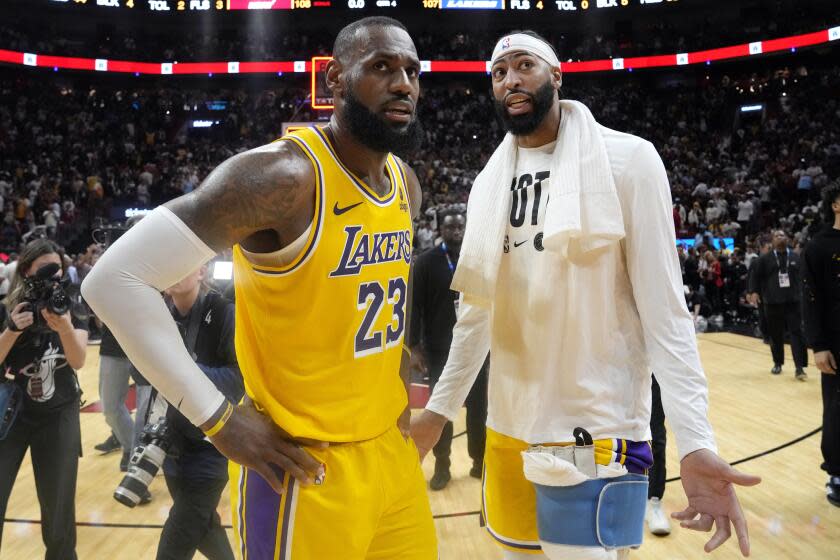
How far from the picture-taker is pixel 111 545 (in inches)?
159

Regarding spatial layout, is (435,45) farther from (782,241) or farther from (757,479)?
(757,479)

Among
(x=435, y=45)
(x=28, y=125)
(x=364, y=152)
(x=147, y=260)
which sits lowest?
(x=147, y=260)

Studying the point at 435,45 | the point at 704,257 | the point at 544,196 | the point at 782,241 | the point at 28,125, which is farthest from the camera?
the point at 435,45

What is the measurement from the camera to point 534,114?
86.2 inches

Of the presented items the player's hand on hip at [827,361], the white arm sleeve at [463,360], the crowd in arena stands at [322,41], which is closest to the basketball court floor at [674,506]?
the player's hand on hip at [827,361]

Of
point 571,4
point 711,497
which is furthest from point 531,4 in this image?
point 711,497

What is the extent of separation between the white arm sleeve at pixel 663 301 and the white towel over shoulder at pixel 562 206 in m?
0.07

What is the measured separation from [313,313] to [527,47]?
48.6 inches

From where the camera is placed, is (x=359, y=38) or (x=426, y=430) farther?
(x=426, y=430)

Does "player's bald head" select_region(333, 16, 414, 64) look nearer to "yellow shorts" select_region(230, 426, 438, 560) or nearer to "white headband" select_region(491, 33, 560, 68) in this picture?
"white headband" select_region(491, 33, 560, 68)

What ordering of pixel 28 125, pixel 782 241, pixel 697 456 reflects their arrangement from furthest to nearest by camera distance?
pixel 28 125, pixel 782 241, pixel 697 456

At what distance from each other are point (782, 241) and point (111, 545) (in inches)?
325

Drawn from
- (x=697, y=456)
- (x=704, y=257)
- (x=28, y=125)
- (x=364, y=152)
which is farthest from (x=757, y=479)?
(x=28, y=125)

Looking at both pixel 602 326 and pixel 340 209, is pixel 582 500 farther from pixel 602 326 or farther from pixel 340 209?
pixel 340 209
